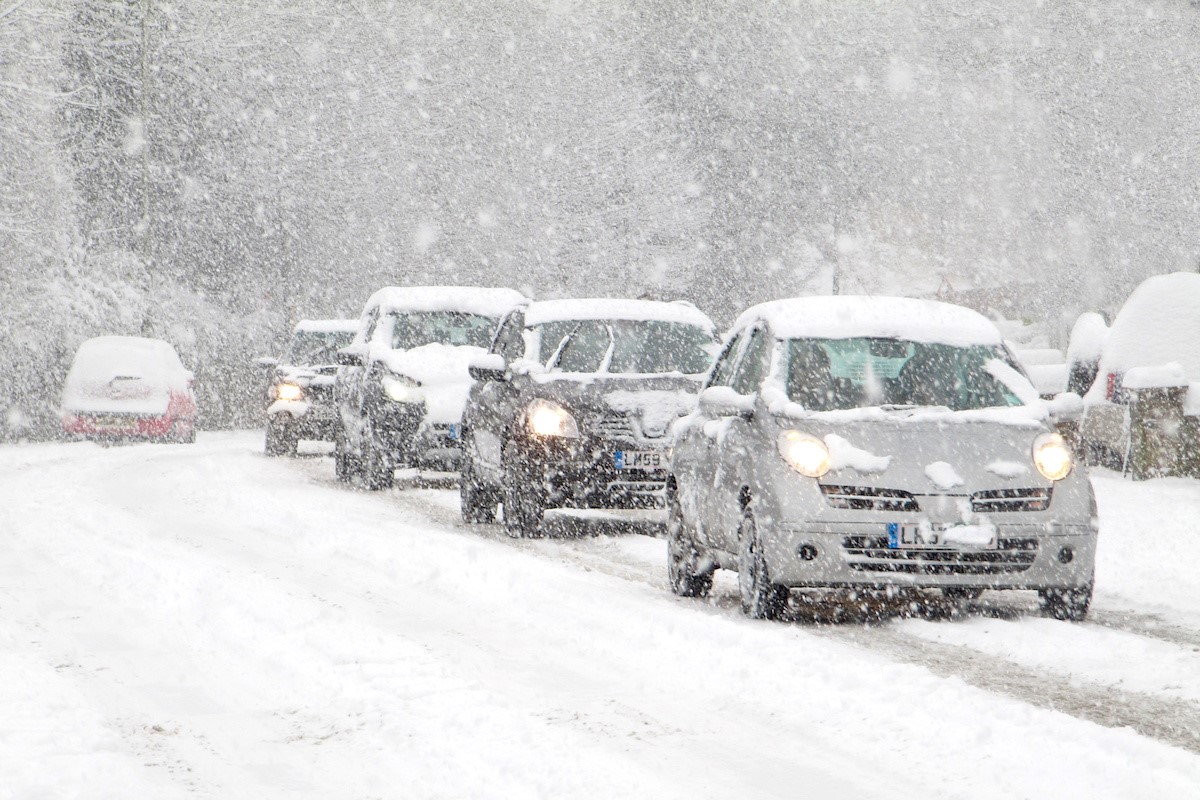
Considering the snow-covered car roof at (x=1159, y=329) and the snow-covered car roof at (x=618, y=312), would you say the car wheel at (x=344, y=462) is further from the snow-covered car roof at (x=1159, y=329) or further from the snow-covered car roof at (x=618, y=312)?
the snow-covered car roof at (x=1159, y=329)

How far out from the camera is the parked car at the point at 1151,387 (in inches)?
652

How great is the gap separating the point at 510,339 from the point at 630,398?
239cm

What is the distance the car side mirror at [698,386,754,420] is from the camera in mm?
8906

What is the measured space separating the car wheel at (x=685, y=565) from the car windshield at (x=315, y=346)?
1525 centimetres

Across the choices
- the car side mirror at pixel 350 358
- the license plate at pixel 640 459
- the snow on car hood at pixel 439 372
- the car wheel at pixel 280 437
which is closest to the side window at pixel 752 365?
the license plate at pixel 640 459

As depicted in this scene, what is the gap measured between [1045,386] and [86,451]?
1352cm

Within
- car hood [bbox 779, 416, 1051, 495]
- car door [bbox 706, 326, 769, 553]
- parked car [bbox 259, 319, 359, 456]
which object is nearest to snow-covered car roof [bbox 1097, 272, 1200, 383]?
car door [bbox 706, 326, 769, 553]

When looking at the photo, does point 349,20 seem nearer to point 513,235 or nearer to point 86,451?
point 513,235

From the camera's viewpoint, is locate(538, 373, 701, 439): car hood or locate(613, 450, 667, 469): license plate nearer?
locate(613, 450, 667, 469): license plate

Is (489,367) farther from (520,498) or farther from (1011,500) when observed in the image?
(1011,500)

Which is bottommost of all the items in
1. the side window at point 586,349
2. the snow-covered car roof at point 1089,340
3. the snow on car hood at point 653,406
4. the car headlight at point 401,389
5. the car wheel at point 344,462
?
the car wheel at point 344,462

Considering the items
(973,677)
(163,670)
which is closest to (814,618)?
(973,677)

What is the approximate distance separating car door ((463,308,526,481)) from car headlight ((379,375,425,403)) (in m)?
1.98

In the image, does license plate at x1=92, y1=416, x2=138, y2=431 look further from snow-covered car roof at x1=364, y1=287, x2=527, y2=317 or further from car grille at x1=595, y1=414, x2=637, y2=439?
car grille at x1=595, y1=414, x2=637, y2=439
